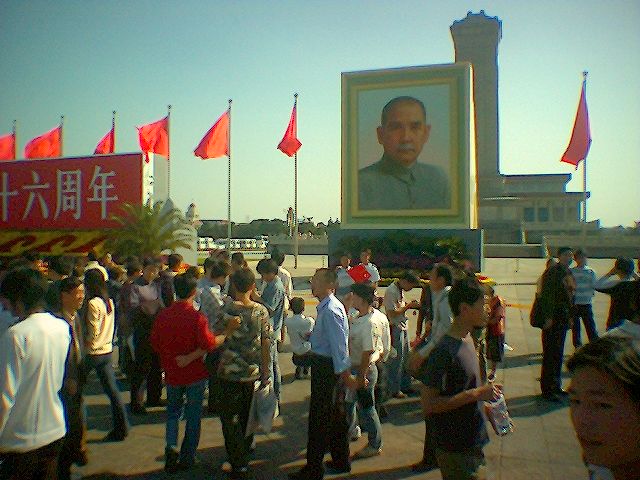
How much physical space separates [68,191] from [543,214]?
53.2m

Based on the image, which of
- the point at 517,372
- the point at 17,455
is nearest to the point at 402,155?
the point at 517,372

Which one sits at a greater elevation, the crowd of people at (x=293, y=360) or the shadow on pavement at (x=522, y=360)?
the crowd of people at (x=293, y=360)

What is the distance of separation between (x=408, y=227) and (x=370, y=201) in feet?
7.93

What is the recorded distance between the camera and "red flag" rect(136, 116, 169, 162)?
2361cm

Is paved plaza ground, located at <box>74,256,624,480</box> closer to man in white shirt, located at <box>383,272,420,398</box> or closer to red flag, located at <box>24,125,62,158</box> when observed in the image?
man in white shirt, located at <box>383,272,420,398</box>

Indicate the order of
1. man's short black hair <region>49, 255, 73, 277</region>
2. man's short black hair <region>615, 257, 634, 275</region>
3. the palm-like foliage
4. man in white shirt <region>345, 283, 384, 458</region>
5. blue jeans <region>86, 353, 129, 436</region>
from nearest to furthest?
1. man in white shirt <region>345, 283, 384, 458</region>
2. blue jeans <region>86, 353, 129, 436</region>
3. man's short black hair <region>49, 255, 73, 277</region>
4. man's short black hair <region>615, 257, 634, 275</region>
5. the palm-like foliage

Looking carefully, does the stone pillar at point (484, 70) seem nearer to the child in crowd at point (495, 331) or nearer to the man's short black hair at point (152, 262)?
the child in crowd at point (495, 331)

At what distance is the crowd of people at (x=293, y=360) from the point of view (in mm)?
2770

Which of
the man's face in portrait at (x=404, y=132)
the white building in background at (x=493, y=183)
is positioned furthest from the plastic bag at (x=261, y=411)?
the white building in background at (x=493, y=183)

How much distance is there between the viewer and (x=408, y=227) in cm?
2717

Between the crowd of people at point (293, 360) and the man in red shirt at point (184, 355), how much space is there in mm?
12

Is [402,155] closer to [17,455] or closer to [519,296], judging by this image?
[519,296]

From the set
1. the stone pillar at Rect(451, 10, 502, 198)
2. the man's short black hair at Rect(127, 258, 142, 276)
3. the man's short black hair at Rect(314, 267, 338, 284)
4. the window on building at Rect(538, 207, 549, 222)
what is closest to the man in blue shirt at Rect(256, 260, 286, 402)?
the man's short black hair at Rect(314, 267, 338, 284)

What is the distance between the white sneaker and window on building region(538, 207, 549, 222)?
201 ft
